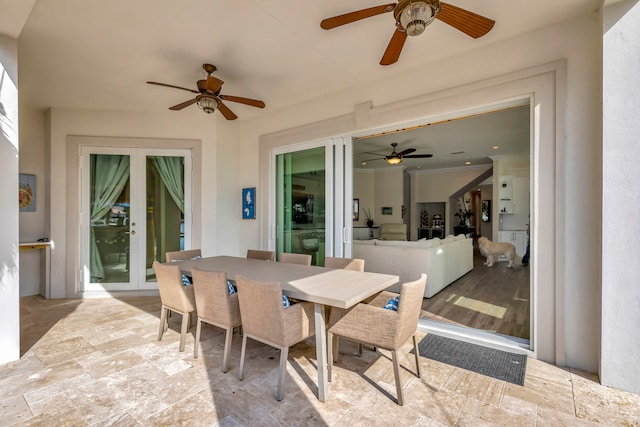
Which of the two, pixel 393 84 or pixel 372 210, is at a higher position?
pixel 393 84

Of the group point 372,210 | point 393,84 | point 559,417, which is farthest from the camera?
point 372,210

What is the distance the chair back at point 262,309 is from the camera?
2018mm

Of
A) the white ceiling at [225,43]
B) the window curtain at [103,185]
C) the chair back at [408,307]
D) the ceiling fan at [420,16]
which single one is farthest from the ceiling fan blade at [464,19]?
the window curtain at [103,185]

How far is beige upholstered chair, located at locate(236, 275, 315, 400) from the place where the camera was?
2023 mm

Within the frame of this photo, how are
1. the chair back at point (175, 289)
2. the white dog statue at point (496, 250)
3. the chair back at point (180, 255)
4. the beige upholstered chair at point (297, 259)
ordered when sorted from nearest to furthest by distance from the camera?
the chair back at point (175, 289) < the beige upholstered chair at point (297, 259) < the chair back at point (180, 255) < the white dog statue at point (496, 250)

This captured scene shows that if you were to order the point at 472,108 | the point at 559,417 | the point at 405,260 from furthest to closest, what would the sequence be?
the point at 405,260 < the point at 472,108 < the point at 559,417

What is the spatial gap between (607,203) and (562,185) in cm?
35

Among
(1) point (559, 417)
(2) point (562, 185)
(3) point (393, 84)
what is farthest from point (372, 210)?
(1) point (559, 417)

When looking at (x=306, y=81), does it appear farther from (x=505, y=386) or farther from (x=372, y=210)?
(x=372, y=210)

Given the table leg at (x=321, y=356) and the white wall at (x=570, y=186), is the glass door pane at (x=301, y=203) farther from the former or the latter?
the white wall at (x=570, y=186)

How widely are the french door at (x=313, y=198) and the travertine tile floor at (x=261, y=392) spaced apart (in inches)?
57.7

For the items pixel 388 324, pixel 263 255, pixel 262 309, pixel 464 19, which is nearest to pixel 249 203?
pixel 263 255

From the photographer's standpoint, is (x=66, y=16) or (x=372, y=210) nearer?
(x=66, y=16)

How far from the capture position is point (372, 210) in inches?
411
